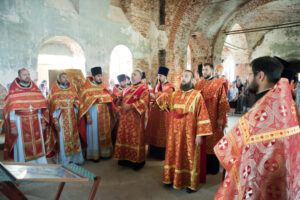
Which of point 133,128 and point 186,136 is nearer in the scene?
point 186,136

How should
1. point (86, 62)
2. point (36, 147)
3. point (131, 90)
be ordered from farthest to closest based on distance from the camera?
1. point (86, 62)
2. point (131, 90)
3. point (36, 147)

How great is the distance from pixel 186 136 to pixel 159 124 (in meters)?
1.76

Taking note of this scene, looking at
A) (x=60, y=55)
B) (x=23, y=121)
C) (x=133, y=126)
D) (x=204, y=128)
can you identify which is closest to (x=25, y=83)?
(x=23, y=121)

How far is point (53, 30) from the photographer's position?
7.11 m

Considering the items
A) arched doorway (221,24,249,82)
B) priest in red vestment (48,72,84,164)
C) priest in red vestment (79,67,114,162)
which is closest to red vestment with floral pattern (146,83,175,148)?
priest in red vestment (79,67,114,162)

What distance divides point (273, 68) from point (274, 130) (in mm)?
532

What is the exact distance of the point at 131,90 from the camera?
4.27 metres

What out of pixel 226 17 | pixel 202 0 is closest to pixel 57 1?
pixel 202 0

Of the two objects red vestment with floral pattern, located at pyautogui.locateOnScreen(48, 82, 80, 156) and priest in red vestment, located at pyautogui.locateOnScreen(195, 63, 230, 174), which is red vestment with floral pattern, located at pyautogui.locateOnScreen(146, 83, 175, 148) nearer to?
priest in red vestment, located at pyautogui.locateOnScreen(195, 63, 230, 174)

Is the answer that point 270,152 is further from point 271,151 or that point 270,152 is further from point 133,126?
point 133,126

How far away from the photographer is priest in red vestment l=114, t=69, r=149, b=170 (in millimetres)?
4117

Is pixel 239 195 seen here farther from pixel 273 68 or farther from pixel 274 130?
pixel 273 68

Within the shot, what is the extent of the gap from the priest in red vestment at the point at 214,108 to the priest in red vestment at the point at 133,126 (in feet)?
3.93

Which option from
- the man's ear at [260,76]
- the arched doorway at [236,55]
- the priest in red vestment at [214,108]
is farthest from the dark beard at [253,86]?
the arched doorway at [236,55]
